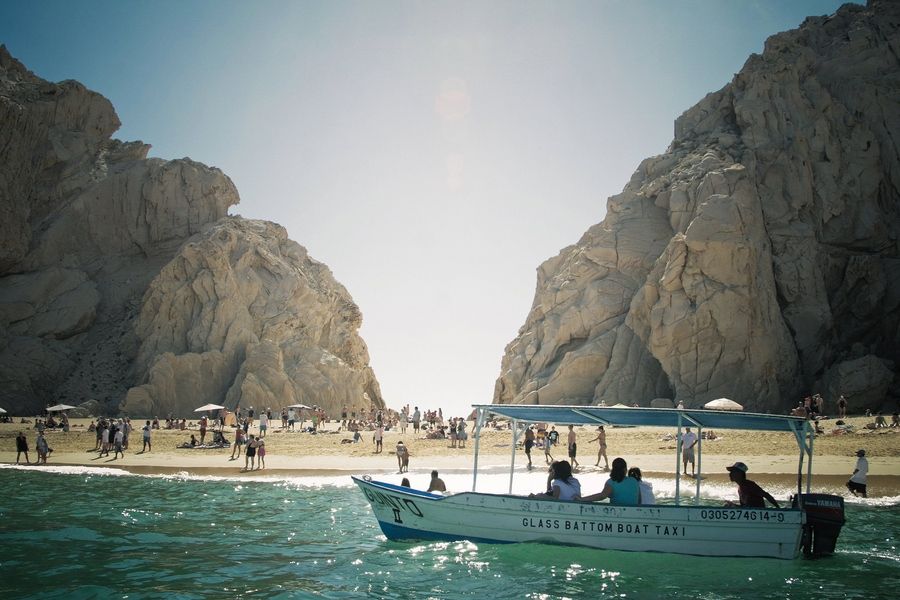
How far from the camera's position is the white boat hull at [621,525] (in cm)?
1295

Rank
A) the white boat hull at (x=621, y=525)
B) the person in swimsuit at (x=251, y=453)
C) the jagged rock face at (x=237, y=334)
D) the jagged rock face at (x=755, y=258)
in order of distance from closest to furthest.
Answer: the white boat hull at (x=621, y=525) → the person in swimsuit at (x=251, y=453) → the jagged rock face at (x=755, y=258) → the jagged rock face at (x=237, y=334)

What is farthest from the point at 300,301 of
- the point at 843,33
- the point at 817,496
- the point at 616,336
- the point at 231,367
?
the point at 843,33

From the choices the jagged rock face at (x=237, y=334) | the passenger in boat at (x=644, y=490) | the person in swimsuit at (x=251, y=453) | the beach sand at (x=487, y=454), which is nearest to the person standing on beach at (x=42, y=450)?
the beach sand at (x=487, y=454)

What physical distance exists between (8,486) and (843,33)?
2971 inches

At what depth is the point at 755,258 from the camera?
155ft

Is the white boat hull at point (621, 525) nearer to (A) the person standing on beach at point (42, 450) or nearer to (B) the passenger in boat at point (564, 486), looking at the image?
(B) the passenger in boat at point (564, 486)

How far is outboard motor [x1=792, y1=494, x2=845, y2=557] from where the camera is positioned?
13.1m

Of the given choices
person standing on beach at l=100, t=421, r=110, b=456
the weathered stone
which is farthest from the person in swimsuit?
the weathered stone

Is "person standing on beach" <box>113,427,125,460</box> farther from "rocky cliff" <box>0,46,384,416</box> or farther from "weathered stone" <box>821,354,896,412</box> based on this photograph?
"weathered stone" <box>821,354,896,412</box>

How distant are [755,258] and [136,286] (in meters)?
59.1

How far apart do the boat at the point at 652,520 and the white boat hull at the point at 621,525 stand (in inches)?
0.8

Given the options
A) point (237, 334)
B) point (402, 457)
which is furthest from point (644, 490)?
point (237, 334)

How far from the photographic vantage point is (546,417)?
15484 millimetres

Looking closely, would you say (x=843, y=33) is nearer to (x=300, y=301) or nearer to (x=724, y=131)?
(x=724, y=131)
